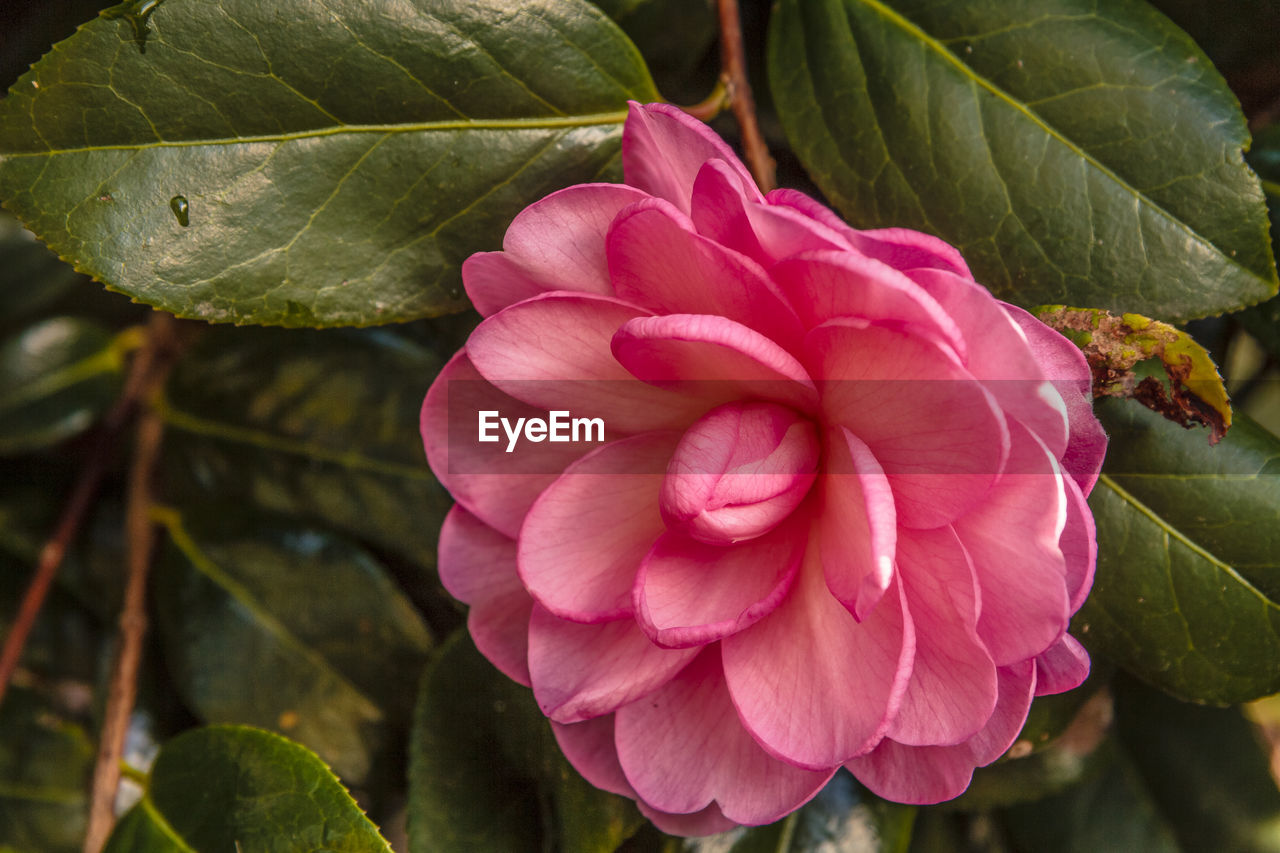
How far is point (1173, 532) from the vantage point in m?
0.57

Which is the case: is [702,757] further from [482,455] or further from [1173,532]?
[1173,532]

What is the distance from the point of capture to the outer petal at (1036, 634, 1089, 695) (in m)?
0.47

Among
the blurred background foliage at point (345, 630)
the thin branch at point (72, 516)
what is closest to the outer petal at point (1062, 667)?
the blurred background foliage at point (345, 630)

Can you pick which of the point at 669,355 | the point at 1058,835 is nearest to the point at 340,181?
the point at 669,355

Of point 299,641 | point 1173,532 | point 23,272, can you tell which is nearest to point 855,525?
point 1173,532

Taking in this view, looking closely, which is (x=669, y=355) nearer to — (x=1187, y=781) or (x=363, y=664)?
(x=363, y=664)

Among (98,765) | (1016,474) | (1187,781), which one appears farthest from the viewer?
(1187,781)

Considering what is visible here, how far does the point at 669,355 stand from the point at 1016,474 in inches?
7.5

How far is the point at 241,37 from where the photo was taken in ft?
1.82

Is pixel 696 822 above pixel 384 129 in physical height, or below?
below

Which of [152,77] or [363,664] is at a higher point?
[152,77]

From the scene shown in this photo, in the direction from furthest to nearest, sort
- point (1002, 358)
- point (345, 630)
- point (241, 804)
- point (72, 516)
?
point (72, 516) < point (345, 630) < point (241, 804) < point (1002, 358)

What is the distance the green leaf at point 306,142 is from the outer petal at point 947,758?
0.43 m

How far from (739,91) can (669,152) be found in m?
0.26
